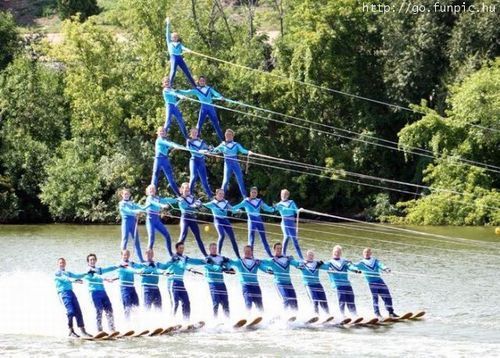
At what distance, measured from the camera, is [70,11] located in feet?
227

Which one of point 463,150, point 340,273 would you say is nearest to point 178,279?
point 340,273

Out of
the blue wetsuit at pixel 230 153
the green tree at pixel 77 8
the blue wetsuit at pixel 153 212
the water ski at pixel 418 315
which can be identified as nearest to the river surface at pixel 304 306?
the water ski at pixel 418 315

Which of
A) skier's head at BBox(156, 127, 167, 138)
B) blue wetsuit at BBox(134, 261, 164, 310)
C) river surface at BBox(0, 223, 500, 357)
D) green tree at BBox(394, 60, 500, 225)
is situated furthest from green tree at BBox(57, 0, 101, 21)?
blue wetsuit at BBox(134, 261, 164, 310)

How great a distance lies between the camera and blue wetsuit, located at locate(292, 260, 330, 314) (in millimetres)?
30281

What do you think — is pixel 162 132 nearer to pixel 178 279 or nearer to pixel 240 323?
pixel 178 279

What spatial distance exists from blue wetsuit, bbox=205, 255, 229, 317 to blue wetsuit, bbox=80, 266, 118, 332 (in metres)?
2.38

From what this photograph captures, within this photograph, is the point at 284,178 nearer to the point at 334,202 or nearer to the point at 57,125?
the point at 334,202

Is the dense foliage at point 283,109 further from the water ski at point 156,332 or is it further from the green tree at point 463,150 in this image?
the water ski at point 156,332

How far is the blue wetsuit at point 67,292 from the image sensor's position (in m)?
28.4

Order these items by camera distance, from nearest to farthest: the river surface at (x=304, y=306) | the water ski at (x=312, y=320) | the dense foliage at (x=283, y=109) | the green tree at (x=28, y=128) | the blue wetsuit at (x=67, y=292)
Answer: the river surface at (x=304, y=306), the blue wetsuit at (x=67, y=292), the water ski at (x=312, y=320), the dense foliage at (x=283, y=109), the green tree at (x=28, y=128)

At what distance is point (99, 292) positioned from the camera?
94.6 feet

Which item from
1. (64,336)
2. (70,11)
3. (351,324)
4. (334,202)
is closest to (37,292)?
(64,336)

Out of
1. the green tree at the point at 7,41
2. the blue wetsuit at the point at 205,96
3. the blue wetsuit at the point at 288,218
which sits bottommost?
the blue wetsuit at the point at 288,218

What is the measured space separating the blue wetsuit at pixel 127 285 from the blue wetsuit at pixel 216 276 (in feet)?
6.04
